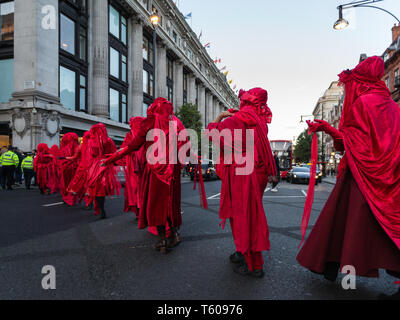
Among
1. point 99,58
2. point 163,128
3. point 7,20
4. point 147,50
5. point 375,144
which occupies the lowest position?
point 375,144

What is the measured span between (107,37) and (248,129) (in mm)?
21608

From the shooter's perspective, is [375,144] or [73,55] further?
[73,55]

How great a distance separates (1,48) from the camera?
16797 millimetres

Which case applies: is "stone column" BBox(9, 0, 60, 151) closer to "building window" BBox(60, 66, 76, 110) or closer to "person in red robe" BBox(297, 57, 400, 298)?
"building window" BBox(60, 66, 76, 110)

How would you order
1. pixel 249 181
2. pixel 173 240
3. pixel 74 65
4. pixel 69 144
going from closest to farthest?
pixel 249 181, pixel 173 240, pixel 69 144, pixel 74 65

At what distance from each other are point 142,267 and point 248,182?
4.98ft

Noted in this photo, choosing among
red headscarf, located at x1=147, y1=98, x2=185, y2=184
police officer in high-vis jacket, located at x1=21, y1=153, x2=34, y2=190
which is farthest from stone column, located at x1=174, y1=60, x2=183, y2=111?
red headscarf, located at x1=147, y1=98, x2=185, y2=184

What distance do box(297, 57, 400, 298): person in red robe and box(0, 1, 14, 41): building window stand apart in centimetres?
2055

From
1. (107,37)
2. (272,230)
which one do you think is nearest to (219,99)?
(107,37)

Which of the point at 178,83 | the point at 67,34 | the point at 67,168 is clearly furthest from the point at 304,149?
the point at 67,168

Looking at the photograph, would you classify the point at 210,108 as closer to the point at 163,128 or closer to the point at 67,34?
the point at 67,34

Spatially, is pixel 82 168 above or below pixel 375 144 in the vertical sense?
below

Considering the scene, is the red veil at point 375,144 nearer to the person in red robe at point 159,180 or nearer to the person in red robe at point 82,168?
the person in red robe at point 159,180

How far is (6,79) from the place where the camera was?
56.3 feet
